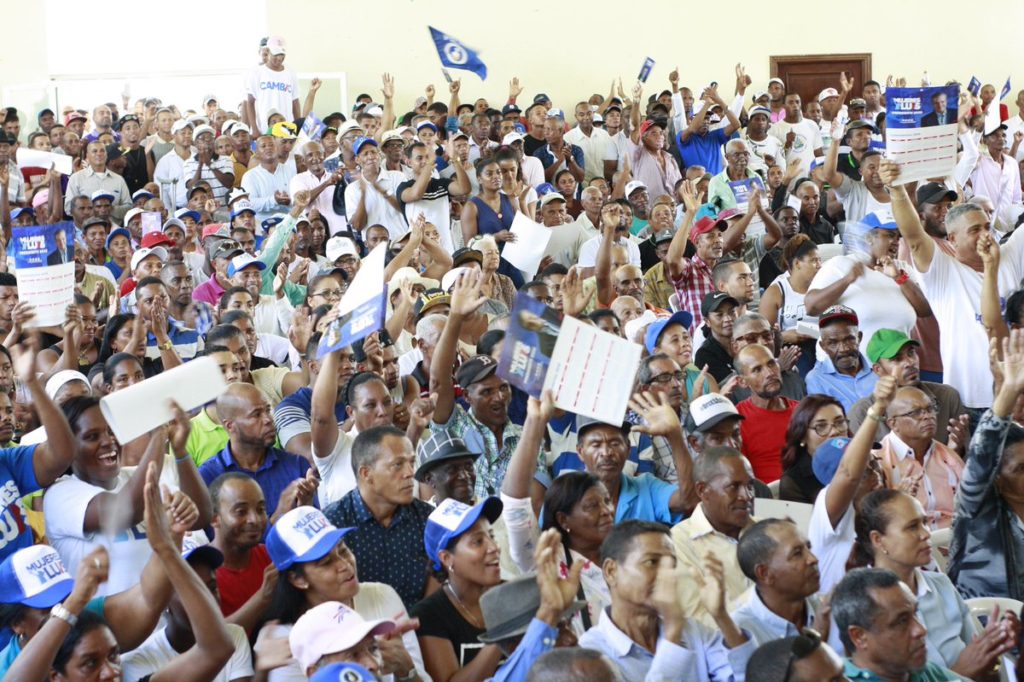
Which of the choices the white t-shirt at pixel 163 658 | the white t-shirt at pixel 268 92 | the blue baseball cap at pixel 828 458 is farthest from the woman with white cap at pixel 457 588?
the white t-shirt at pixel 268 92

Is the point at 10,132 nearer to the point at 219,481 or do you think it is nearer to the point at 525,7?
the point at 525,7

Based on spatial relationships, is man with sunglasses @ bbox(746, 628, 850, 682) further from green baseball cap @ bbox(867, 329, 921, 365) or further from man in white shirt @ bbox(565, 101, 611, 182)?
man in white shirt @ bbox(565, 101, 611, 182)

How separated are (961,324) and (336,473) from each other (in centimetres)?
278

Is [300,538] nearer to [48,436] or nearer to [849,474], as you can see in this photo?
[48,436]

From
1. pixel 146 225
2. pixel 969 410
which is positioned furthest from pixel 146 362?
pixel 969 410

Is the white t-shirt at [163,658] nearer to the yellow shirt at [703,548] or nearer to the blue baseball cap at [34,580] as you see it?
the blue baseball cap at [34,580]

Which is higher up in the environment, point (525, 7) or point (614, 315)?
point (525, 7)

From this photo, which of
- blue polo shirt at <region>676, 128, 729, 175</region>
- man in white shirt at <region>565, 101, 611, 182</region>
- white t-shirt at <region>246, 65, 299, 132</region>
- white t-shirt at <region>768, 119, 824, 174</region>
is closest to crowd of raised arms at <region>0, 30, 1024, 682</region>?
blue polo shirt at <region>676, 128, 729, 175</region>

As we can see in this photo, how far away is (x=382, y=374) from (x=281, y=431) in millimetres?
482

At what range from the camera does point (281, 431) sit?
16.6ft

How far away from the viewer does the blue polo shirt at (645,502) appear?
14.6 ft

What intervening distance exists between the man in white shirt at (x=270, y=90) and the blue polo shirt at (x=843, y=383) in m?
7.43

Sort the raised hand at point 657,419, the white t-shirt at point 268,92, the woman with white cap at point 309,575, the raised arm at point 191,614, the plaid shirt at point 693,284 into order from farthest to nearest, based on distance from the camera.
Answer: the white t-shirt at point 268,92 < the plaid shirt at point 693,284 < the raised hand at point 657,419 < the woman with white cap at point 309,575 < the raised arm at point 191,614

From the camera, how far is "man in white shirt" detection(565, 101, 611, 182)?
11844 mm
